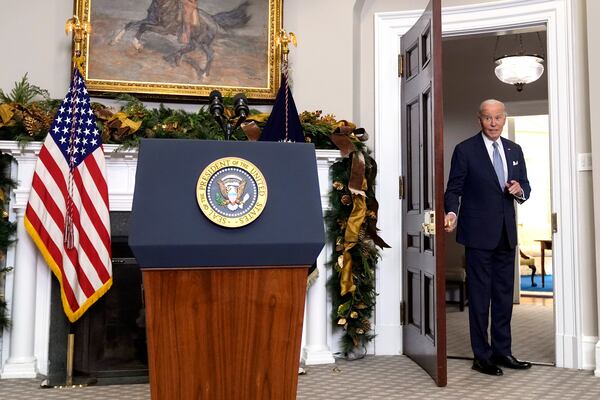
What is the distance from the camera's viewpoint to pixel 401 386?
10.3ft

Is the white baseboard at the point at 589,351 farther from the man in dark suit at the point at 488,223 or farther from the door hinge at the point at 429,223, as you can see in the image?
the door hinge at the point at 429,223

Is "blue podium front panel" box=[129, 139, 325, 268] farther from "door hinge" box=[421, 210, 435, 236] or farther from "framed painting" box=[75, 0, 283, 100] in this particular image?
"framed painting" box=[75, 0, 283, 100]

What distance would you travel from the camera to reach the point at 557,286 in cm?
363

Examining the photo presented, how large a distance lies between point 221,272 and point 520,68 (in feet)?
15.1

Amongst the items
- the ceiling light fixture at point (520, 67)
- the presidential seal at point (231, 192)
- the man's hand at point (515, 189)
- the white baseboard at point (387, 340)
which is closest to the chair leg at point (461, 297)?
the ceiling light fixture at point (520, 67)

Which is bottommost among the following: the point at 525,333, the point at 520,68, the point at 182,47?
the point at 525,333

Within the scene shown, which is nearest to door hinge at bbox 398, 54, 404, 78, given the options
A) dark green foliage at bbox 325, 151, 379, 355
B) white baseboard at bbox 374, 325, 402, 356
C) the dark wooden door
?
the dark wooden door

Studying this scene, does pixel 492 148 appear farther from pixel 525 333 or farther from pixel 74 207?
pixel 74 207


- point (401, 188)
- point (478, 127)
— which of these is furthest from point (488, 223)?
point (478, 127)

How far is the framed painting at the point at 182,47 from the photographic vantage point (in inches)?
149

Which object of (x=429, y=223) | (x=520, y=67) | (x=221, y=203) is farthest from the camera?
(x=520, y=67)

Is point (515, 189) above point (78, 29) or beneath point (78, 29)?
beneath

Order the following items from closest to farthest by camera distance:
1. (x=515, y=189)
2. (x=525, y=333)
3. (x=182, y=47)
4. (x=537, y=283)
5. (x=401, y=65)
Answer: (x=515, y=189) < (x=182, y=47) < (x=401, y=65) < (x=525, y=333) < (x=537, y=283)

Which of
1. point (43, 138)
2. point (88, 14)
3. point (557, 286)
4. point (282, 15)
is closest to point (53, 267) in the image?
point (43, 138)
